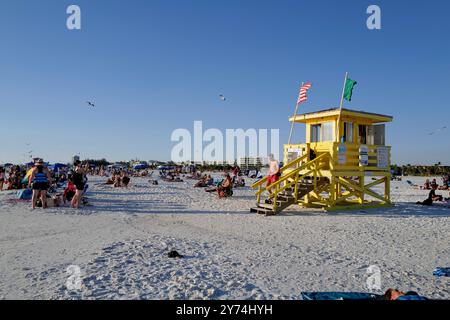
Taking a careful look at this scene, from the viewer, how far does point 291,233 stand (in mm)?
7996

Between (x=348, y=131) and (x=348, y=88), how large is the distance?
1728 mm

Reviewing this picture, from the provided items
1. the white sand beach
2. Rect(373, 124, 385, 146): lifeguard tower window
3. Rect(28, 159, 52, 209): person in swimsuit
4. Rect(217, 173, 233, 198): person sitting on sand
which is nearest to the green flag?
Rect(373, 124, 385, 146): lifeguard tower window

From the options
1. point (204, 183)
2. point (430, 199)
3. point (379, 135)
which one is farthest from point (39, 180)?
point (430, 199)

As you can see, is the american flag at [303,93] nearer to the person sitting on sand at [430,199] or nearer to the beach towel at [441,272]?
the person sitting on sand at [430,199]

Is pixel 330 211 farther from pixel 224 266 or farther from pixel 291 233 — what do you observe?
pixel 224 266

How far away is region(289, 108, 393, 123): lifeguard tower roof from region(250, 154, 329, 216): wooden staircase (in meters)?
1.65

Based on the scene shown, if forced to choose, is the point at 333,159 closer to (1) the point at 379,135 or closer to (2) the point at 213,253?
(1) the point at 379,135

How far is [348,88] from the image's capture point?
40.2ft

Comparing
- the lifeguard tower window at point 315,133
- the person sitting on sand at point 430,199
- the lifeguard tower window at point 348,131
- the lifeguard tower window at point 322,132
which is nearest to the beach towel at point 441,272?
the lifeguard tower window at point 322,132

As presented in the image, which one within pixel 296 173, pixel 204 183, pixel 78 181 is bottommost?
pixel 204 183

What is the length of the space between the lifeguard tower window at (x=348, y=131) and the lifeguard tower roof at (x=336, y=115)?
0.42 meters

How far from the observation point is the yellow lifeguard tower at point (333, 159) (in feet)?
38.9

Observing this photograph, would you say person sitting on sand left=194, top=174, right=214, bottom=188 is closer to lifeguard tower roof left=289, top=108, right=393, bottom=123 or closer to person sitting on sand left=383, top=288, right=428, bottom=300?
lifeguard tower roof left=289, top=108, right=393, bottom=123
